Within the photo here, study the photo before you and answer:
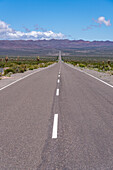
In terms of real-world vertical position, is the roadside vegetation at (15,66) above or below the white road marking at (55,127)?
below

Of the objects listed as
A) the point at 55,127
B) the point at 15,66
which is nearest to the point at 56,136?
the point at 55,127

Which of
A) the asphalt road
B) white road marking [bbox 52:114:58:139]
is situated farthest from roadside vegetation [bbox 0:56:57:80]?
white road marking [bbox 52:114:58:139]

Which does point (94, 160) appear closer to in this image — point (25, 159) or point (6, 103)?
point (25, 159)

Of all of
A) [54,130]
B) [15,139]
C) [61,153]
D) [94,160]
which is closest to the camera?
[94,160]

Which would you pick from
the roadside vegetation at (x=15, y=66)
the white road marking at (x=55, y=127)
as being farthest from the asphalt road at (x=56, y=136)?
the roadside vegetation at (x=15, y=66)

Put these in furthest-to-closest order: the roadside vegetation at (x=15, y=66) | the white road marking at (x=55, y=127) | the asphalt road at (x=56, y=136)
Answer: the roadside vegetation at (x=15, y=66) → the white road marking at (x=55, y=127) → the asphalt road at (x=56, y=136)

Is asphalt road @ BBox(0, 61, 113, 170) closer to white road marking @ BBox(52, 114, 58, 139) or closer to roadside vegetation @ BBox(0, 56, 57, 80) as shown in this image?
white road marking @ BBox(52, 114, 58, 139)

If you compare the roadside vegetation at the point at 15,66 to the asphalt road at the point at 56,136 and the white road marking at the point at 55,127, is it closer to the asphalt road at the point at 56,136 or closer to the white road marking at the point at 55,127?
the asphalt road at the point at 56,136

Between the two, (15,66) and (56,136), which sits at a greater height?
(56,136)

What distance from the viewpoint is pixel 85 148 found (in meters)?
4.30

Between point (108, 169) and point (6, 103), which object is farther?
point (6, 103)

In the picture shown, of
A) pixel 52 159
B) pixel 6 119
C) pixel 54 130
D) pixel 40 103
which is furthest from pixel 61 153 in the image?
pixel 40 103

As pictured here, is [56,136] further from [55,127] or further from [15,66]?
[15,66]

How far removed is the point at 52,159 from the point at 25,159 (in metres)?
0.46
